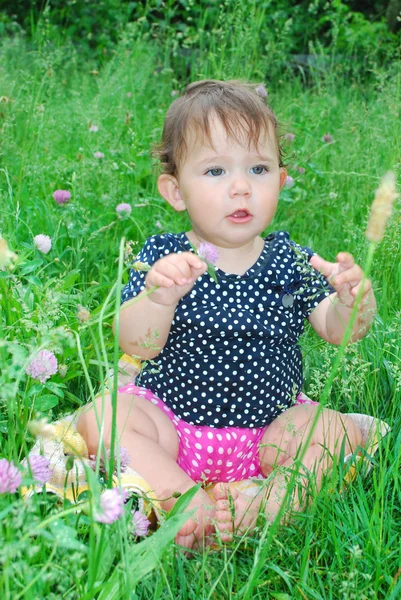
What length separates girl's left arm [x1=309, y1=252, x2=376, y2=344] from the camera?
4.40 ft

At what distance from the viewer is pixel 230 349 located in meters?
1.71

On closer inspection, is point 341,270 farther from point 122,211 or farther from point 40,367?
point 122,211

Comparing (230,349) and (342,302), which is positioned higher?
(342,302)

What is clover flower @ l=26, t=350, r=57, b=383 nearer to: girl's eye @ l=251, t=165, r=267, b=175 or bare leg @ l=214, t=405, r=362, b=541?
bare leg @ l=214, t=405, r=362, b=541

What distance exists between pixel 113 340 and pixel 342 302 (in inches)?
23.8

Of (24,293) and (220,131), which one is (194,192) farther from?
(24,293)

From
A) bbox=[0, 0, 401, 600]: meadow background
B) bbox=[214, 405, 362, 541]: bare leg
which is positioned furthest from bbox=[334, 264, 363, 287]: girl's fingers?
bbox=[214, 405, 362, 541]: bare leg

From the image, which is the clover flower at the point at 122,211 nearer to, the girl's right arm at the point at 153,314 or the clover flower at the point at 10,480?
the girl's right arm at the point at 153,314

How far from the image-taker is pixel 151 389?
179cm

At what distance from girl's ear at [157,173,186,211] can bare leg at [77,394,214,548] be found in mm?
442

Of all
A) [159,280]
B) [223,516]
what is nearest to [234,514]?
[223,516]

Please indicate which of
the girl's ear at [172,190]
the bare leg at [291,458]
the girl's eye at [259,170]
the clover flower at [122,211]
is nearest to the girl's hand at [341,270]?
the bare leg at [291,458]

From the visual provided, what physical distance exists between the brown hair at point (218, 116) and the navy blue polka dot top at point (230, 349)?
0.24 meters

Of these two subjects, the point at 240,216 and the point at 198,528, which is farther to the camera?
the point at 240,216
